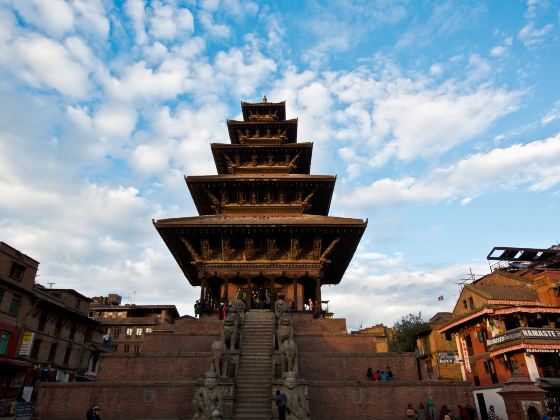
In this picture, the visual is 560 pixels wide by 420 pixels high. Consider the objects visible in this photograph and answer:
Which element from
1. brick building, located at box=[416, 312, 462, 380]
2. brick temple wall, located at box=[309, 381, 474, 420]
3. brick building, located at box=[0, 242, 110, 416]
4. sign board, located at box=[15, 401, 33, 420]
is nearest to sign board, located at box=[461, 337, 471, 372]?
brick building, located at box=[416, 312, 462, 380]

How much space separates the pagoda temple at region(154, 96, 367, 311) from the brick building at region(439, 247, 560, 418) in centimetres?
1212

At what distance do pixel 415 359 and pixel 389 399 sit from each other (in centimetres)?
324

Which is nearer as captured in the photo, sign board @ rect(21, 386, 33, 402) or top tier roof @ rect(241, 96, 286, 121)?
sign board @ rect(21, 386, 33, 402)

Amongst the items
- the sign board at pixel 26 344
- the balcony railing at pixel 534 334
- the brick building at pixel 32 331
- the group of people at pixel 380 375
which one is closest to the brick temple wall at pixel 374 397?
the group of people at pixel 380 375

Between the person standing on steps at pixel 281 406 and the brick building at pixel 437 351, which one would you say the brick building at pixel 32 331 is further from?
the brick building at pixel 437 351

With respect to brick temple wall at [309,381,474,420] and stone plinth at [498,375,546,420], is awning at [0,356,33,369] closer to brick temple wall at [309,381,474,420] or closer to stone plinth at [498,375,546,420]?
brick temple wall at [309,381,474,420]

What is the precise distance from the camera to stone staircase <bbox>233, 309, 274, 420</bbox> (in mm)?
13664

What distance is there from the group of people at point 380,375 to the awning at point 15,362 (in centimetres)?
2626

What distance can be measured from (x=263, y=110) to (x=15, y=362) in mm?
28638

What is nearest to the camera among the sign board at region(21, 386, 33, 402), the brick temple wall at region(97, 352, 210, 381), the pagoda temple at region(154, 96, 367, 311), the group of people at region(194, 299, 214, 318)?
the brick temple wall at region(97, 352, 210, 381)

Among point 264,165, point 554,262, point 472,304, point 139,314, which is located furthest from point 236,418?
point 139,314

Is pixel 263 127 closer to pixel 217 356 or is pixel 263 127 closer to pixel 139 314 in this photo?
pixel 217 356

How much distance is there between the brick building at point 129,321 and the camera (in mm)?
55500

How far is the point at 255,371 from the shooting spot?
1559cm
